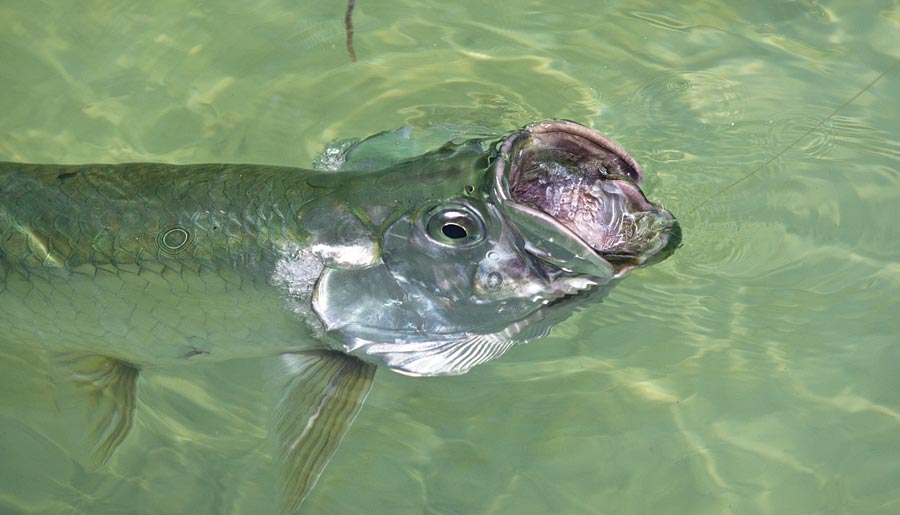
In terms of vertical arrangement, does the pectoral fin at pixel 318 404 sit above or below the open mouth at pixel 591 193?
below

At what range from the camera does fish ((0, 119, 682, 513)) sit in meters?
2.59

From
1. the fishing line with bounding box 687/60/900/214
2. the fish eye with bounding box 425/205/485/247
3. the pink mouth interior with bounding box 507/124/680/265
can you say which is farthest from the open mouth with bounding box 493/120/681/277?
the fishing line with bounding box 687/60/900/214

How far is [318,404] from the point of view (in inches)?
115

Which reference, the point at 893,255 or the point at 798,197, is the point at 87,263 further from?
the point at 893,255

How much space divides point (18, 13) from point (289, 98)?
1735mm

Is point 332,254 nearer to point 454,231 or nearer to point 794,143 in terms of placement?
point 454,231

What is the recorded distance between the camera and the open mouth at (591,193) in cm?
263

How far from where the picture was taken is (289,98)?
4438 millimetres

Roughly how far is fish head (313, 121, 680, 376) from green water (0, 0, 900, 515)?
589 millimetres

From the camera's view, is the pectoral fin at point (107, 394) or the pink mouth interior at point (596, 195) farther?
the pectoral fin at point (107, 394)

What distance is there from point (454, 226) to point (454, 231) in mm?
16

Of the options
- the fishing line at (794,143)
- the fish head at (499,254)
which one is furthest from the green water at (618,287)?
the fish head at (499,254)

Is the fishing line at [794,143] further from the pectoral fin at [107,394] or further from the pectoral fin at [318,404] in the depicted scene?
the pectoral fin at [107,394]

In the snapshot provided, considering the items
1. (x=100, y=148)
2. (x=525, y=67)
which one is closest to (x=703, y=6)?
(x=525, y=67)
